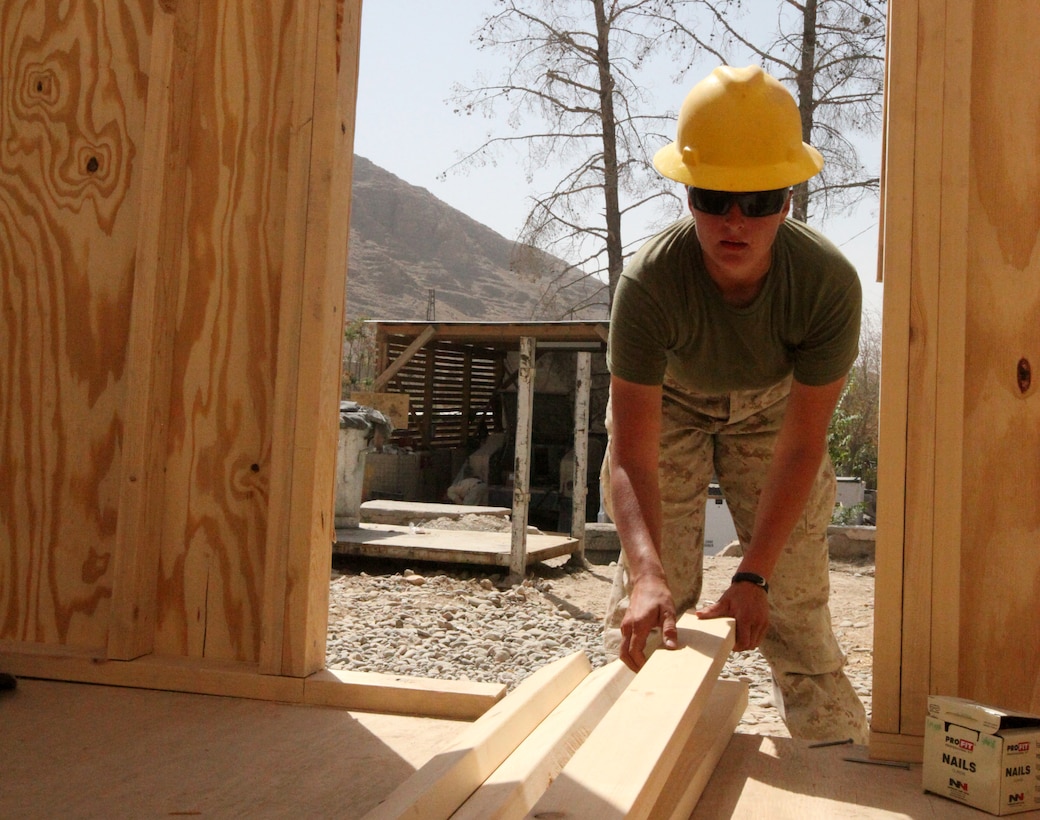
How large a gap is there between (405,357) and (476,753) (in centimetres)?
1327

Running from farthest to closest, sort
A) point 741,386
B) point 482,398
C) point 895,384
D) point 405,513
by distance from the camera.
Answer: point 482,398
point 405,513
point 741,386
point 895,384

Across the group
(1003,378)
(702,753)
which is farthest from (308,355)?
(1003,378)

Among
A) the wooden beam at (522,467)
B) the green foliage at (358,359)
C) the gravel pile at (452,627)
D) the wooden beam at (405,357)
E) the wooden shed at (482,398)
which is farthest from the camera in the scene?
the green foliage at (358,359)

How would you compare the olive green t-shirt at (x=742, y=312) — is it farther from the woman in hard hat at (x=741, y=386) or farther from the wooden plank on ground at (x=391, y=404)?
the wooden plank on ground at (x=391, y=404)

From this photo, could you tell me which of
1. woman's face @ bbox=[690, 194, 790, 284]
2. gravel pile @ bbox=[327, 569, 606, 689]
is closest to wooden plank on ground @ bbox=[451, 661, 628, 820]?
woman's face @ bbox=[690, 194, 790, 284]

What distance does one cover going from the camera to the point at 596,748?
1627 mm

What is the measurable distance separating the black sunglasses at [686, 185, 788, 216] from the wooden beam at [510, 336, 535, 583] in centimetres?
596

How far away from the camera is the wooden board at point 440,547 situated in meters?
8.66

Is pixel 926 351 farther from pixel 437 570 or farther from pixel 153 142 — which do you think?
pixel 437 570

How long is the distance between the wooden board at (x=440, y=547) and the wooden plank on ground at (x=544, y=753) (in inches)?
248

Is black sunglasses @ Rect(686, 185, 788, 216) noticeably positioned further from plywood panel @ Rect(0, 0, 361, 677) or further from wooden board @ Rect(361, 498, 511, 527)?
wooden board @ Rect(361, 498, 511, 527)

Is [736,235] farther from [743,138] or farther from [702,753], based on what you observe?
[702,753]

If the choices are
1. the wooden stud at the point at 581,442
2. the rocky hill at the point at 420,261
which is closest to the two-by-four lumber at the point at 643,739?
the wooden stud at the point at 581,442

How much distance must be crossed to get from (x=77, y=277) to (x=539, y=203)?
1389 cm
